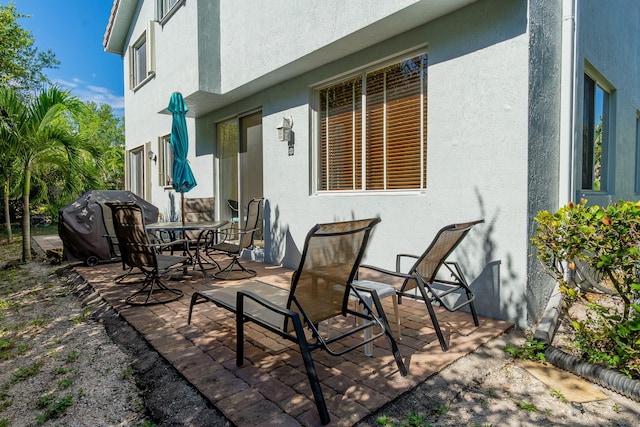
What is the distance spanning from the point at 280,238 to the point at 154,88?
21.8ft

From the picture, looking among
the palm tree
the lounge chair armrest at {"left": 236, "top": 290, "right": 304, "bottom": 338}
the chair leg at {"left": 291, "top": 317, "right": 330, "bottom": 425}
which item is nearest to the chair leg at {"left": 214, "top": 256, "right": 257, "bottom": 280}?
the lounge chair armrest at {"left": 236, "top": 290, "right": 304, "bottom": 338}

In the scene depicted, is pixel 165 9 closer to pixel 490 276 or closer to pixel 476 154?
pixel 476 154

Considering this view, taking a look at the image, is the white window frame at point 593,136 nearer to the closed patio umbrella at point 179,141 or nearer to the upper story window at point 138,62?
the closed patio umbrella at point 179,141

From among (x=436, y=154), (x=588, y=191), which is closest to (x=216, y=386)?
(x=436, y=154)

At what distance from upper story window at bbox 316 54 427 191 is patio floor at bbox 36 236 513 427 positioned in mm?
1911

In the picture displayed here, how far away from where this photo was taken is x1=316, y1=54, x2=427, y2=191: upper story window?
16.4ft

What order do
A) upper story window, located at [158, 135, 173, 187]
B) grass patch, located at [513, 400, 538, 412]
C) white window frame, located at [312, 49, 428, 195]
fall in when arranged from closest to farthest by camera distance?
grass patch, located at [513, 400, 538, 412]
white window frame, located at [312, 49, 428, 195]
upper story window, located at [158, 135, 173, 187]

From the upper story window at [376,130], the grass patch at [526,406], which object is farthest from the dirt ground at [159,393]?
the upper story window at [376,130]

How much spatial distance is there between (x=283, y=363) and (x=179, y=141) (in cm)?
497

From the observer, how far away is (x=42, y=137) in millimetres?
8000

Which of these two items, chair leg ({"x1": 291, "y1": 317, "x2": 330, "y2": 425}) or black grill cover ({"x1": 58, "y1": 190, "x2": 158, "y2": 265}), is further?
black grill cover ({"x1": 58, "y1": 190, "x2": 158, "y2": 265})

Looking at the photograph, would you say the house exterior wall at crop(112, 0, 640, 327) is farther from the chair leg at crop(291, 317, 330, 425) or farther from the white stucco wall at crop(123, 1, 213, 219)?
the chair leg at crop(291, 317, 330, 425)

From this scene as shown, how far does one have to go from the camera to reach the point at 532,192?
392cm

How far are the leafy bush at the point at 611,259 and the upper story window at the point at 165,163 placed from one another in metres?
10.6
